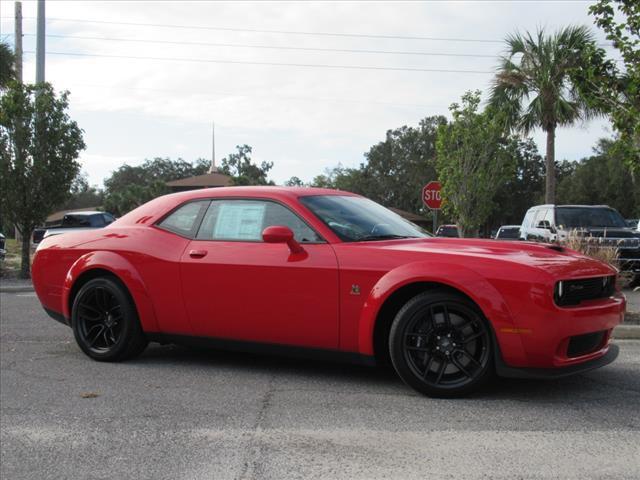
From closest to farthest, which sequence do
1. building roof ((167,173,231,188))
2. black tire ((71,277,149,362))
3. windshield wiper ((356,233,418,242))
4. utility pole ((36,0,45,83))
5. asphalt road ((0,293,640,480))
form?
asphalt road ((0,293,640,480)) < windshield wiper ((356,233,418,242)) < black tire ((71,277,149,362)) < utility pole ((36,0,45,83)) < building roof ((167,173,231,188))

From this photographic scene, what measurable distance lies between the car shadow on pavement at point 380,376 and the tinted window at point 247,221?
1.08m

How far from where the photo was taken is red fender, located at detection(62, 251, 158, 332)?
5.47 m

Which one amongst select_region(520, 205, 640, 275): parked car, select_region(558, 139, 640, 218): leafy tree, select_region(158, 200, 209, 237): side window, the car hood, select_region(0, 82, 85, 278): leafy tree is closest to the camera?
the car hood

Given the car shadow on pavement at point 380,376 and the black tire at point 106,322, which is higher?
the black tire at point 106,322

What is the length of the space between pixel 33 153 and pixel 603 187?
52.1 meters

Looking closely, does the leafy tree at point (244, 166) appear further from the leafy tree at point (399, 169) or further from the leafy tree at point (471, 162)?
the leafy tree at point (471, 162)

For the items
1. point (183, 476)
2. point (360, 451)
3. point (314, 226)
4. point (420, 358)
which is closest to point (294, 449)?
point (360, 451)

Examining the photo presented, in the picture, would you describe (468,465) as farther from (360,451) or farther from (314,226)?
(314,226)

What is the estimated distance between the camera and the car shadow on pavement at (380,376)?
15.0ft

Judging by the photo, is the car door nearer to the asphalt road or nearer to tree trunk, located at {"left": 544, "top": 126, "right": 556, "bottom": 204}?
the asphalt road

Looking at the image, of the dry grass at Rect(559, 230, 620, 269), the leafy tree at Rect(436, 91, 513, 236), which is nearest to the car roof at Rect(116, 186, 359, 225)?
the dry grass at Rect(559, 230, 620, 269)

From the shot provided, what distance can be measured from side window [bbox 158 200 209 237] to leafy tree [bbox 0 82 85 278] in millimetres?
9988

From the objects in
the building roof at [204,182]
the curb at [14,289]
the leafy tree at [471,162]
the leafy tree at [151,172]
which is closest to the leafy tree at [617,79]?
the leafy tree at [471,162]

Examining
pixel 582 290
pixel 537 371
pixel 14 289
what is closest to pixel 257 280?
pixel 537 371
